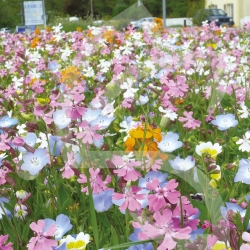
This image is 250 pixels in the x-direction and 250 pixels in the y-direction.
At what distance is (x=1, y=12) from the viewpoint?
834 inches

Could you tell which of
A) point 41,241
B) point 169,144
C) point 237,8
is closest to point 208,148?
point 169,144

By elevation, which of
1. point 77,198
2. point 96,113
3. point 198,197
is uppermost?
point 96,113

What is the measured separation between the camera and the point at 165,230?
52cm

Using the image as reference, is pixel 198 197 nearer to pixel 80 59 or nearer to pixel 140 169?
pixel 140 169

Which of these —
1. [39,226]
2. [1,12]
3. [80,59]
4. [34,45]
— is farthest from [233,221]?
[1,12]

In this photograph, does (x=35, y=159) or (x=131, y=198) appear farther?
(x=35, y=159)

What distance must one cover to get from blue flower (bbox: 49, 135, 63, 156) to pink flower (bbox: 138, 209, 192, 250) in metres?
0.47

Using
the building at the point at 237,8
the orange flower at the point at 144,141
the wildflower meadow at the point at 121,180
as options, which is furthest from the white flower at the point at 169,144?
the building at the point at 237,8

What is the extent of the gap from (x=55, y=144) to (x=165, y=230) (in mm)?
495

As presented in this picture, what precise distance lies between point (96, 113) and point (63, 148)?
0.10 m

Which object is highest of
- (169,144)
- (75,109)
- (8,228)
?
(75,109)

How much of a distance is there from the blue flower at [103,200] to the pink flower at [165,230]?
0.21 m

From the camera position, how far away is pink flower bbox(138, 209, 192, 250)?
0.50 m

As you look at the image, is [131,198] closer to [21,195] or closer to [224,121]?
[21,195]
